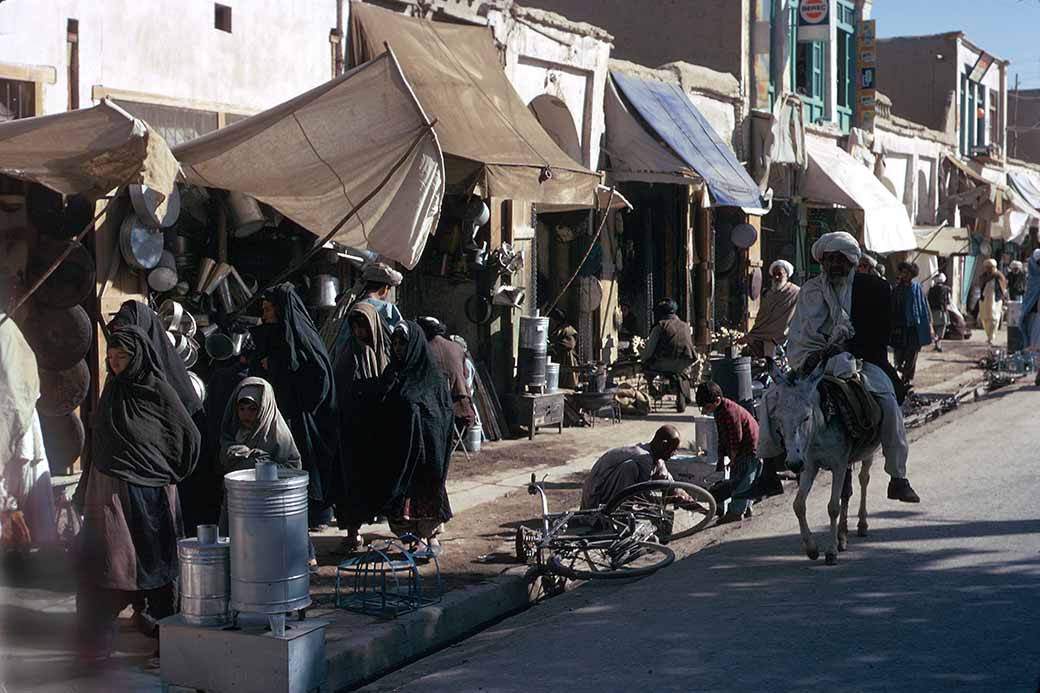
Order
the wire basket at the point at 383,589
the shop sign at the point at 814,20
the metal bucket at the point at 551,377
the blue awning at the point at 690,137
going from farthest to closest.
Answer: the shop sign at the point at 814,20, the blue awning at the point at 690,137, the metal bucket at the point at 551,377, the wire basket at the point at 383,589

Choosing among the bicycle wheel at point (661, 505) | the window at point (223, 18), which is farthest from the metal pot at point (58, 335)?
the bicycle wheel at point (661, 505)

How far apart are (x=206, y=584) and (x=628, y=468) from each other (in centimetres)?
379

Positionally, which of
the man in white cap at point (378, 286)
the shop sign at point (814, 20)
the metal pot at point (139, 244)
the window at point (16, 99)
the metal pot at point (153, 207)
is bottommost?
the man in white cap at point (378, 286)

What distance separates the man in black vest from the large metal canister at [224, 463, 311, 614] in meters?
9.69

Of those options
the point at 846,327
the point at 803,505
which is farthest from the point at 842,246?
the point at 803,505

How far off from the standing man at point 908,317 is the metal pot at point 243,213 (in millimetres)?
8872

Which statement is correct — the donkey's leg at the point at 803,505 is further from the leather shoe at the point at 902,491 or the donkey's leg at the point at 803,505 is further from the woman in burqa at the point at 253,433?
the woman in burqa at the point at 253,433

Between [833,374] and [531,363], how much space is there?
A: 5.67 m

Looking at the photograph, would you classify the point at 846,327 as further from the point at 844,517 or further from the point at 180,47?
the point at 180,47

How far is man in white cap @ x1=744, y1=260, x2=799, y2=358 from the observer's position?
548 inches

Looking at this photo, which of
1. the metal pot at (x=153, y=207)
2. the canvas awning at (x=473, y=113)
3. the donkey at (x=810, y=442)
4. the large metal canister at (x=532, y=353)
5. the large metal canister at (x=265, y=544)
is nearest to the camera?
the large metal canister at (x=265, y=544)

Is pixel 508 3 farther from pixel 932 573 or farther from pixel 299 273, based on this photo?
pixel 932 573

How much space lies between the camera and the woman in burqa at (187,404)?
610cm

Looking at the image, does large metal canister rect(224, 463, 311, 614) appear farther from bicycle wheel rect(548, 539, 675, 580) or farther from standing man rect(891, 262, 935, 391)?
standing man rect(891, 262, 935, 391)
